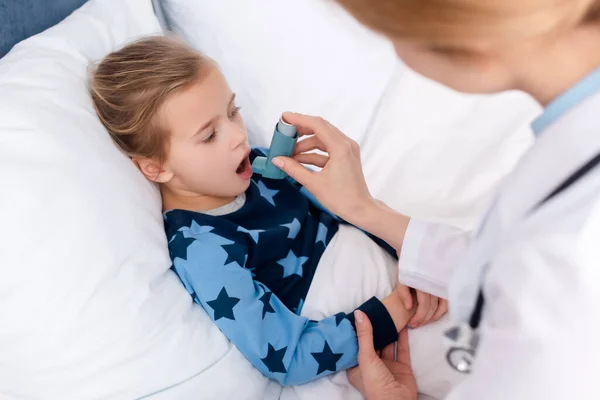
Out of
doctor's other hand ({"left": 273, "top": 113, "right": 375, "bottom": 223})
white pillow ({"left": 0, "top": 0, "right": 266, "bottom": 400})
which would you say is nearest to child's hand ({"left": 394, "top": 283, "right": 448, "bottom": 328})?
doctor's other hand ({"left": 273, "top": 113, "right": 375, "bottom": 223})

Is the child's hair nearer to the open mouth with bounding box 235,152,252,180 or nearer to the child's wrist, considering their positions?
the open mouth with bounding box 235,152,252,180

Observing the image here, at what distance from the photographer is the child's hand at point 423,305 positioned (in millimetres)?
1022

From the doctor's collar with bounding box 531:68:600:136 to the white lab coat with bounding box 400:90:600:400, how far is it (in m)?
0.01

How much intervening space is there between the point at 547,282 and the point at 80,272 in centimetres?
61

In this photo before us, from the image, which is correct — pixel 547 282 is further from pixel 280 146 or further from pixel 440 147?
pixel 440 147

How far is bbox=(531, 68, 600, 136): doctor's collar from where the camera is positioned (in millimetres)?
537

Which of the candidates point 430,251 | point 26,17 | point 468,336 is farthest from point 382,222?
point 26,17

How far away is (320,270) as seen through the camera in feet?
3.57

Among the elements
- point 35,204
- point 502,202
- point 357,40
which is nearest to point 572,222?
point 502,202

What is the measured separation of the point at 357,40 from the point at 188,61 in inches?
20.0

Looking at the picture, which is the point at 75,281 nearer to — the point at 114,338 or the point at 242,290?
the point at 114,338

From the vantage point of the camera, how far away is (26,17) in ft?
3.53

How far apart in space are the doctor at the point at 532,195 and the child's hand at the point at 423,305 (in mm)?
358

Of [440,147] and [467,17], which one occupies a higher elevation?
[467,17]
